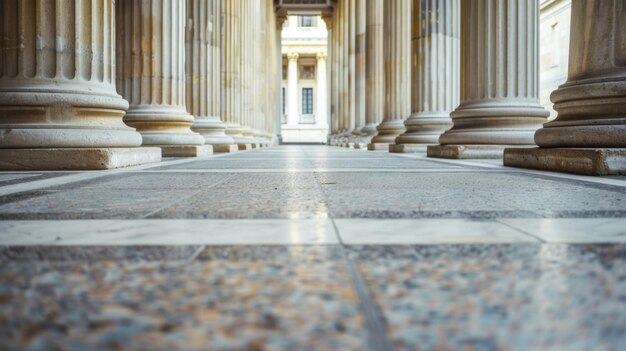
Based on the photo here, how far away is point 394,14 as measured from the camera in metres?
18.5

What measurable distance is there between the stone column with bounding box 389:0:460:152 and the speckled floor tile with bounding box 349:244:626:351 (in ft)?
40.8

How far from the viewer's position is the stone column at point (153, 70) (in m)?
10.5

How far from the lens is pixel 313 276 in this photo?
146cm

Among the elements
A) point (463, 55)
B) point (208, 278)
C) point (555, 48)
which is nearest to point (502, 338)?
point (208, 278)

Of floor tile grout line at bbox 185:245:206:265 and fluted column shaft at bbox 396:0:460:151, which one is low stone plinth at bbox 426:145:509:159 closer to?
fluted column shaft at bbox 396:0:460:151

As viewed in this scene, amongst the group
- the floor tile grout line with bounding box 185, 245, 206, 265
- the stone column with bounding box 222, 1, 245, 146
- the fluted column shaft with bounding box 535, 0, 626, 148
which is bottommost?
the floor tile grout line with bounding box 185, 245, 206, 265

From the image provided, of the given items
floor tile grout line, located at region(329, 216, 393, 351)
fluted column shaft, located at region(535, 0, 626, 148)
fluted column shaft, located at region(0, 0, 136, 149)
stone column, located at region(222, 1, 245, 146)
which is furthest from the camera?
stone column, located at region(222, 1, 245, 146)

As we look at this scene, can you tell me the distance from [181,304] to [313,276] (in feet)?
1.25

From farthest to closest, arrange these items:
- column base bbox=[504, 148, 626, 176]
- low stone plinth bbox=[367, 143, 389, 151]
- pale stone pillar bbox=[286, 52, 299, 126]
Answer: pale stone pillar bbox=[286, 52, 299, 126], low stone plinth bbox=[367, 143, 389, 151], column base bbox=[504, 148, 626, 176]

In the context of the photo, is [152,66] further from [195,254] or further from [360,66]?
[360,66]

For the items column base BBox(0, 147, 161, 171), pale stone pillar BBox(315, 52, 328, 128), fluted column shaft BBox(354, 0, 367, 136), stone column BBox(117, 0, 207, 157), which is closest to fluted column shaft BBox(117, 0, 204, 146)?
stone column BBox(117, 0, 207, 157)

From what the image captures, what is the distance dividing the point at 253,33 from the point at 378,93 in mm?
8354

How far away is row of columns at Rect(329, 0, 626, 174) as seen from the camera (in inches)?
229

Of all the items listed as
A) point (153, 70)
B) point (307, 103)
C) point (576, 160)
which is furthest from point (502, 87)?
point (307, 103)
